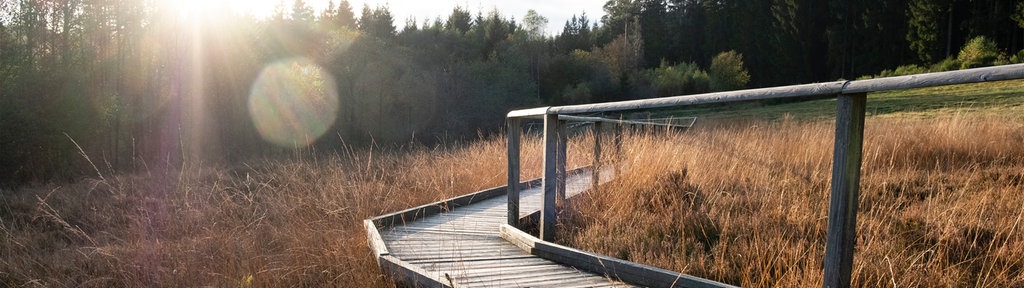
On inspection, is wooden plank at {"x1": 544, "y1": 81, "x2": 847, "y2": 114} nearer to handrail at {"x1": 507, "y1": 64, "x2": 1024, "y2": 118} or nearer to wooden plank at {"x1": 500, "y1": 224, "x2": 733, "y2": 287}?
handrail at {"x1": 507, "y1": 64, "x2": 1024, "y2": 118}

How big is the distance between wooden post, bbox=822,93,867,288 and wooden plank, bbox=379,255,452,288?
1789 millimetres

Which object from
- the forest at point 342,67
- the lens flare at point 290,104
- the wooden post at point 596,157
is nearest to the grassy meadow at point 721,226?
the wooden post at point 596,157

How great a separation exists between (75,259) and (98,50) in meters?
16.2

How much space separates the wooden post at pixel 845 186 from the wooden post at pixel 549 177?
6.66 ft

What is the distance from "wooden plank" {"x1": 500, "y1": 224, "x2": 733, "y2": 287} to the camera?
331cm

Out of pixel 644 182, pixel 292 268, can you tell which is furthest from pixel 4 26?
pixel 644 182

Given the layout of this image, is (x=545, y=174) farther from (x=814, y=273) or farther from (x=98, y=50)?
(x=98, y=50)

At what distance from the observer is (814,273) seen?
3203mm

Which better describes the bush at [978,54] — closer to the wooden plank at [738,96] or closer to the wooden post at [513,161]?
the wooden post at [513,161]

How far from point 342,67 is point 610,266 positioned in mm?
26484

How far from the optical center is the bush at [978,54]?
1005 inches

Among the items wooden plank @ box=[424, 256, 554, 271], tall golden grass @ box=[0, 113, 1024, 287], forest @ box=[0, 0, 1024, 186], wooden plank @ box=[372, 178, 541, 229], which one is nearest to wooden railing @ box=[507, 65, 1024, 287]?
tall golden grass @ box=[0, 113, 1024, 287]

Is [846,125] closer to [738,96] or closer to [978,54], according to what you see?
[738,96]

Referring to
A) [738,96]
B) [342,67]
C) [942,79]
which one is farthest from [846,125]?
[342,67]
